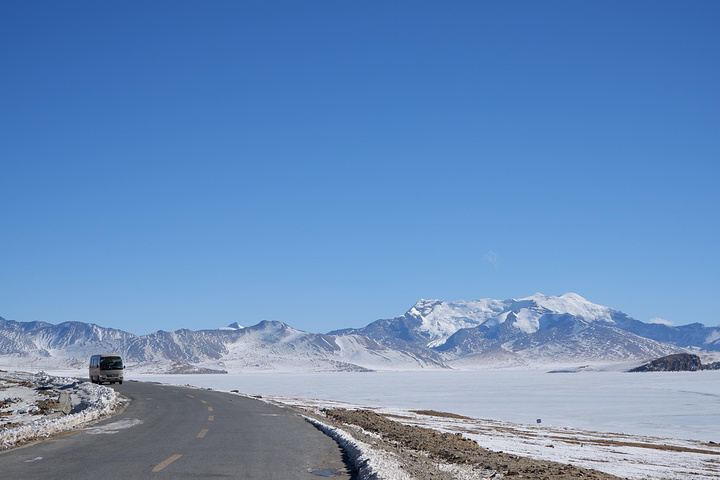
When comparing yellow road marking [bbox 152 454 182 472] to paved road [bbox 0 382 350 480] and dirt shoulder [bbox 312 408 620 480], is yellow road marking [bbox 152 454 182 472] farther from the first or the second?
dirt shoulder [bbox 312 408 620 480]

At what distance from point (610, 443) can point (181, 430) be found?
2714 cm

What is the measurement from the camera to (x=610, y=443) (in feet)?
126

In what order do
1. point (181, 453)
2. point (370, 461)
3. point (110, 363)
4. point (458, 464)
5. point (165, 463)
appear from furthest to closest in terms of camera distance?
point (110, 363)
point (458, 464)
point (181, 453)
point (370, 461)
point (165, 463)

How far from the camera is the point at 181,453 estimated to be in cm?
1711

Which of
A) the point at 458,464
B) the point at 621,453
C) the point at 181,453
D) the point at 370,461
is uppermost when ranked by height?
the point at 370,461

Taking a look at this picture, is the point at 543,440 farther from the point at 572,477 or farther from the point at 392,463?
the point at 392,463

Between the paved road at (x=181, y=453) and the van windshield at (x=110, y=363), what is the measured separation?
125ft

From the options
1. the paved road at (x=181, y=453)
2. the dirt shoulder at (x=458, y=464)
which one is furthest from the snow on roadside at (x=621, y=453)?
the paved road at (x=181, y=453)

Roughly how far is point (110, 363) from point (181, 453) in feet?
163

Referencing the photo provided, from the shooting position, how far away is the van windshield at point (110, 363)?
6181cm

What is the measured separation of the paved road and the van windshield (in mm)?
37984

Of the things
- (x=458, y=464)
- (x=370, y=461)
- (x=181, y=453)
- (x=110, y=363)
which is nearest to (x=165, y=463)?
(x=181, y=453)

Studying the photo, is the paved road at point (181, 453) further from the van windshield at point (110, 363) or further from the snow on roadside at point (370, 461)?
the van windshield at point (110, 363)

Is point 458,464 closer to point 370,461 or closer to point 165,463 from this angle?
point 370,461
